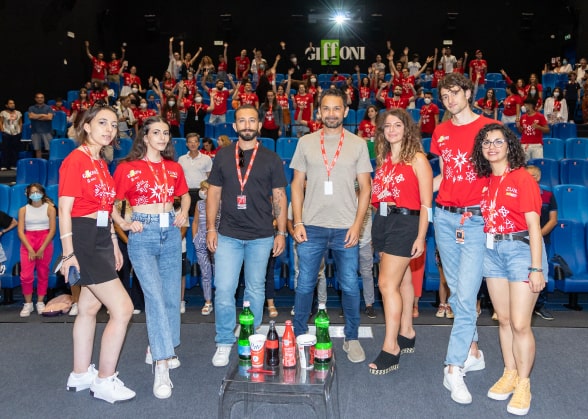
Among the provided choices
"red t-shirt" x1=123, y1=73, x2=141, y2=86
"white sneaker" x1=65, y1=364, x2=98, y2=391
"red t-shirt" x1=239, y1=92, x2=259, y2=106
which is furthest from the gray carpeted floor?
"red t-shirt" x1=123, y1=73, x2=141, y2=86

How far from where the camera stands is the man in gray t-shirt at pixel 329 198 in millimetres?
3695

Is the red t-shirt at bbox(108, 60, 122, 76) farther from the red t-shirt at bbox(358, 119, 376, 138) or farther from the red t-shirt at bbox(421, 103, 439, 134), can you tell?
the red t-shirt at bbox(358, 119, 376, 138)

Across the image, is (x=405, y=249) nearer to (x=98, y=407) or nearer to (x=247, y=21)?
(x=98, y=407)

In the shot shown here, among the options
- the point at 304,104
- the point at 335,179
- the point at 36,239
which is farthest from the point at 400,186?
the point at 304,104

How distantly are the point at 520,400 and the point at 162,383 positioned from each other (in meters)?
1.96

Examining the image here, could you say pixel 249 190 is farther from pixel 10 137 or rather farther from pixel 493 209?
pixel 10 137

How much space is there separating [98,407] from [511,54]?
1757 centimetres

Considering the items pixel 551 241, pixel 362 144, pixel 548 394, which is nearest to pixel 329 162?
pixel 362 144

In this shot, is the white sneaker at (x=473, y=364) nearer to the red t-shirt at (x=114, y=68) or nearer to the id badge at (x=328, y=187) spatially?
the id badge at (x=328, y=187)

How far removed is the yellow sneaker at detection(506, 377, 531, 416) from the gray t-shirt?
133 cm

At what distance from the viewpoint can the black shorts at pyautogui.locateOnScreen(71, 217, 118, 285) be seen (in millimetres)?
3107

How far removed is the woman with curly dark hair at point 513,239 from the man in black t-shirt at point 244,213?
1272 mm

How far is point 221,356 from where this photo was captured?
152 inches

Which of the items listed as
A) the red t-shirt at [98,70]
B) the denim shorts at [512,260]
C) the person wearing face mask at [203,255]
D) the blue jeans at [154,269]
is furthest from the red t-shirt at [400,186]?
the red t-shirt at [98,70]
